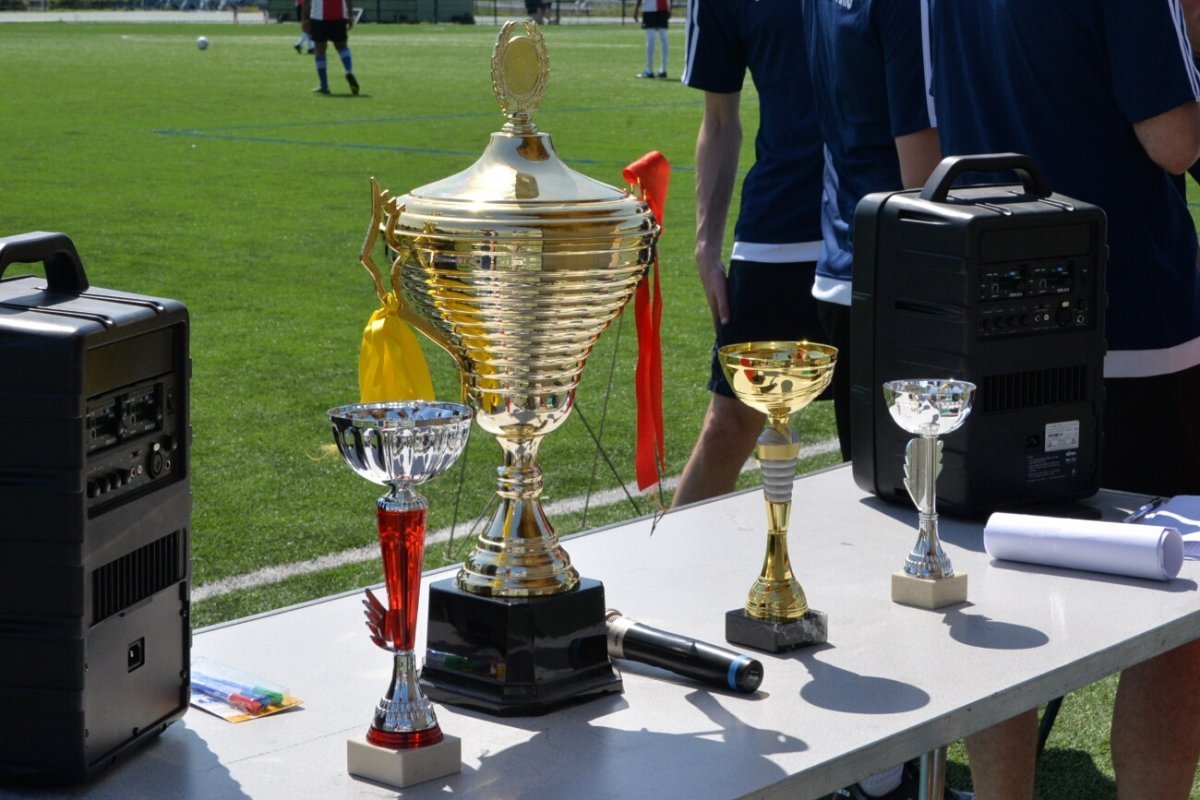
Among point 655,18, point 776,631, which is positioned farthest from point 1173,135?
point 655,18

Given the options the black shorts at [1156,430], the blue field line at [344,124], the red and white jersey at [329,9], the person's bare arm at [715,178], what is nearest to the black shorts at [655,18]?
the red and white jersey at [329,9]

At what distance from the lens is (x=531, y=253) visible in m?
1.63

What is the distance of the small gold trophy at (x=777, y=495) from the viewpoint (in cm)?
182

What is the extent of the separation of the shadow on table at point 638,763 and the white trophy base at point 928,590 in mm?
404

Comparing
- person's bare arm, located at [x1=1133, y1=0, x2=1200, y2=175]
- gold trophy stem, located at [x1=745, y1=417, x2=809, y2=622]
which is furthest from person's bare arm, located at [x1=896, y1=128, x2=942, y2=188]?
gold trophy stem, located at [x1=745, y1=417, x2=809, y2=622]

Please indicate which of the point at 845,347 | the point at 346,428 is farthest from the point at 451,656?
the point at 845,347

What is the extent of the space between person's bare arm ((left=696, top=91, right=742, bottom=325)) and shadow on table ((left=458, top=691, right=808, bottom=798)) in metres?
2.34

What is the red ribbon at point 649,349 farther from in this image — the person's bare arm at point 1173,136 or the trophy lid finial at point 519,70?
the person's bare arm at point 1173,136

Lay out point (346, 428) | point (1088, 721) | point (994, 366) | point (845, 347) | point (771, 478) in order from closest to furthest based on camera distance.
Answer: point (346, 428) → point (771, 478) → point (994, 366) → point (845, 347) → point (1088, 721)

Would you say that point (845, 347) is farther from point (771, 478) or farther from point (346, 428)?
point (346, 428)

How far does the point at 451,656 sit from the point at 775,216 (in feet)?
7.38

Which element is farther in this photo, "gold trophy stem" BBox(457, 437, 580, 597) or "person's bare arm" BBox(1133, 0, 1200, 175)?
"person's bare arm" BBox(1133, 0, 1200, 175)

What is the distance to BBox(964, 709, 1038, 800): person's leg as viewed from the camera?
2.52 metres

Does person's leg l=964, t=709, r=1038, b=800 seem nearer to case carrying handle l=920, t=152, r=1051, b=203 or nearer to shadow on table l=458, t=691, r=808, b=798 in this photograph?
case carrying handle l=920, t=152, r=1051, b=203
